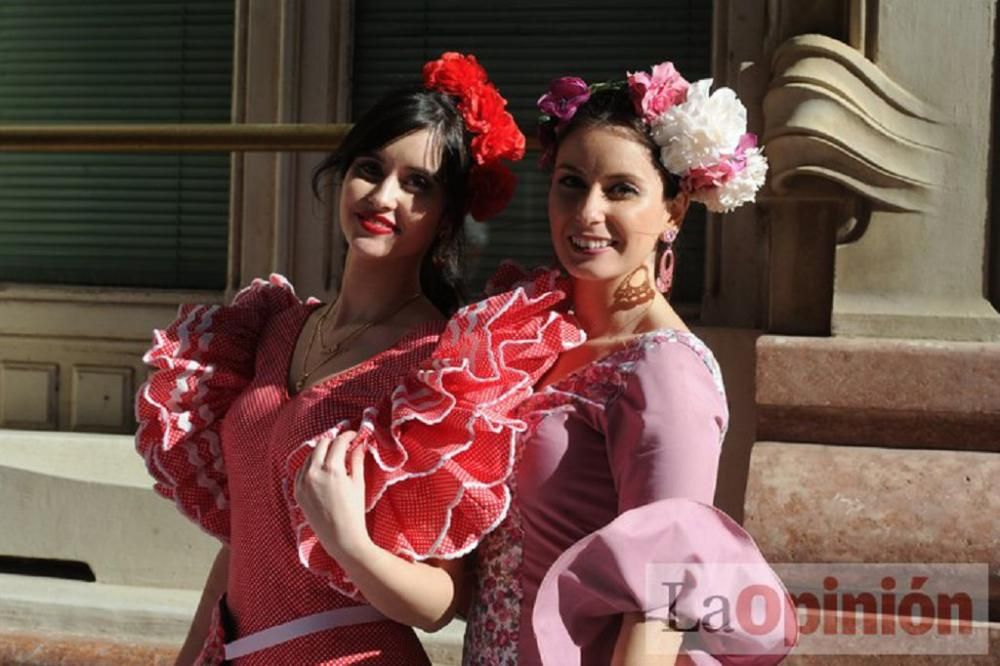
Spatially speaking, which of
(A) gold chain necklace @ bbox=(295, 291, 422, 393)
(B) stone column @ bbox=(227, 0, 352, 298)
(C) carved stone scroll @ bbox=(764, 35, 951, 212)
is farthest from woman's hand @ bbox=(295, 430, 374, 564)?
(B) stone column @ bbox=(227, 0, 352, 298)

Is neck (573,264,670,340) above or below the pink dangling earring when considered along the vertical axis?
below

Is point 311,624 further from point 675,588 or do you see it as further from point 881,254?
point 881,254

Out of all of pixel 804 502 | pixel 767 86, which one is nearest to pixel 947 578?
pixel 804 502

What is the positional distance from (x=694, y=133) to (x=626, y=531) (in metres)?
0.63

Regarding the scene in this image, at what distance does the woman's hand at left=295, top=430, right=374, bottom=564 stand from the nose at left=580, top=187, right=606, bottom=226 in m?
0.50

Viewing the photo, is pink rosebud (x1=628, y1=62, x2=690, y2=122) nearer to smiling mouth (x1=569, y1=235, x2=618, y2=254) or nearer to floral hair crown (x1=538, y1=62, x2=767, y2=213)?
floral hair crown (x1=538, y1=62, x2=767, y2=213)

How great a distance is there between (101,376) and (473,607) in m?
3.19

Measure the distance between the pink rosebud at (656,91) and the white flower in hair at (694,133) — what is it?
14 mm

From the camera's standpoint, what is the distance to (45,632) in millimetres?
3988

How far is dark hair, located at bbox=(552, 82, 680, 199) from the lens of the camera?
2.06 meters

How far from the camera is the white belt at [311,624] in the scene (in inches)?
81.8

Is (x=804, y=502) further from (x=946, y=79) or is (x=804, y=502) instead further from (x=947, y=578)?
(x=946, y=79)

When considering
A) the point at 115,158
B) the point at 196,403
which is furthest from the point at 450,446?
the point at 115,158

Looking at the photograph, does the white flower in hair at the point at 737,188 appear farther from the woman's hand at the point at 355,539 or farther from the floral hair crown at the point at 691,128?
the woman's hand at the point at 355,539
